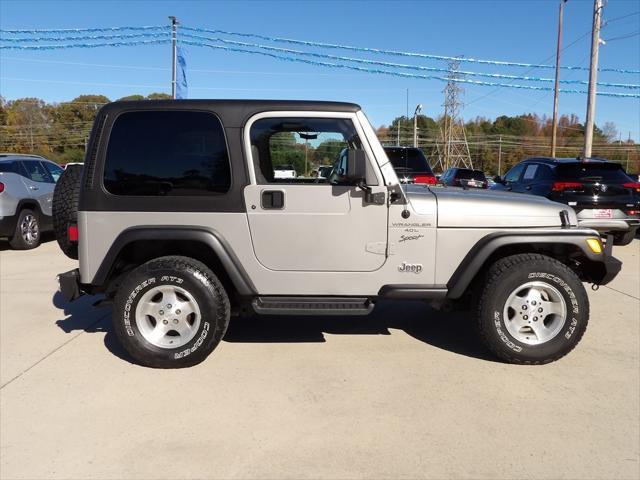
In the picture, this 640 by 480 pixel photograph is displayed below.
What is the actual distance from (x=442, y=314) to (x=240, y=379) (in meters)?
2.57

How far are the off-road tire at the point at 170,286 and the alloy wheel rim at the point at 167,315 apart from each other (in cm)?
3

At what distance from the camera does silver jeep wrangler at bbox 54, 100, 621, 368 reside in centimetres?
386

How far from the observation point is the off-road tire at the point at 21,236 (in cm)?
913

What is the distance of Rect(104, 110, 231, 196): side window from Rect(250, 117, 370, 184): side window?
0.32 meters

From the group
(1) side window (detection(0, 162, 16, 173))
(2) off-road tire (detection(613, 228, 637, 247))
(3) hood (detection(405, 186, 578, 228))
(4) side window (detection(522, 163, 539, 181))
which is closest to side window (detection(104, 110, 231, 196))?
(3) hood (detection(405, 186, 578, 228))

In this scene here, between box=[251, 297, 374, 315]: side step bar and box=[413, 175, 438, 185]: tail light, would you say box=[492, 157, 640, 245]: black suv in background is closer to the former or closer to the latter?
box=[413, 175, 438, 185]: tail light

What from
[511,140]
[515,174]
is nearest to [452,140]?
[511,140]

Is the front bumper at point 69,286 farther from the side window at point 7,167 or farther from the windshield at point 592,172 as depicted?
the windshield at point 592,172

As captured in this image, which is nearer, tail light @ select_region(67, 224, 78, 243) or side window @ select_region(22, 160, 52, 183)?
tail light @ select_region(67, 224, 78, 243)

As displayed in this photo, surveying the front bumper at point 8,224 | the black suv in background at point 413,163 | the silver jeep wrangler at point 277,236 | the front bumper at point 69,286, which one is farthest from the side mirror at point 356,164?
the front bumper at point 8,224

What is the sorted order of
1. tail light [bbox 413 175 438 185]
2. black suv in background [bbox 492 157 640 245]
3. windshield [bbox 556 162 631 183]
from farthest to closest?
Result: 1. tail light [bbox 413 175 438 185]
2. windshield [bbox 556 162 631 183]
3. black suv in background [bbox 492 157 640 245]

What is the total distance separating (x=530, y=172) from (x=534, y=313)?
6.62m

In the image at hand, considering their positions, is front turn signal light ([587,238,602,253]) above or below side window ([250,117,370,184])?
below

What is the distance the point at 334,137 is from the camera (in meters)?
4.21
